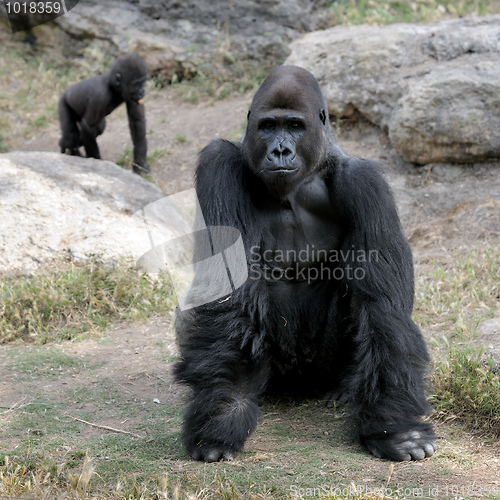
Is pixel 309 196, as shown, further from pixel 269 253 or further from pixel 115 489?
pixel 115 489

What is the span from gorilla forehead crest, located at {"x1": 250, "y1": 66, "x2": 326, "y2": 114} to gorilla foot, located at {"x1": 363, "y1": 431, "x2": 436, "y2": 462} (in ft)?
5.53

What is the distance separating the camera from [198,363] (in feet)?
11.0

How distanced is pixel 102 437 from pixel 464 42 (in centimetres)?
605

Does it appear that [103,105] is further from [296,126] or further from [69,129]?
[296,126]

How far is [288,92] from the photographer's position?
3461 mm

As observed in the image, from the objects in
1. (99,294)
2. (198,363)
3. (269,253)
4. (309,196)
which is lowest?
(99,294)

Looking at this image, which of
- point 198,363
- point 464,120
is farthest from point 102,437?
point 464,120

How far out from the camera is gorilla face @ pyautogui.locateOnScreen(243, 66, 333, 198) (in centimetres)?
341

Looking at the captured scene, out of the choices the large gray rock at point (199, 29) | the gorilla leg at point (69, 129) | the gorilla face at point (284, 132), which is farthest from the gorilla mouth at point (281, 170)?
the large gray rock at point (199, 29)

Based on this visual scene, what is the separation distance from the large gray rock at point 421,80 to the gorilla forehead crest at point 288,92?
3.53 metres

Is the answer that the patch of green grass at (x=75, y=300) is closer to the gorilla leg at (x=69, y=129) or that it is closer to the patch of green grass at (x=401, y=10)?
the gorilla leg at (x=69, y=129)

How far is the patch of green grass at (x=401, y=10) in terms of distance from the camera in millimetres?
9422

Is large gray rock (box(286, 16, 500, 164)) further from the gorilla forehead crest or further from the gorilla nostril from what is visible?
the gorilla nostril

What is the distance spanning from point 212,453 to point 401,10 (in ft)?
28.2
